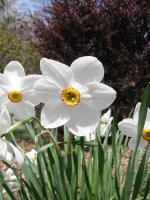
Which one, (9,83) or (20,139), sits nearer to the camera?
(9,83)

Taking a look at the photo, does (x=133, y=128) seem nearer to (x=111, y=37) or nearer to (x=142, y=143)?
(x=142, y=143)

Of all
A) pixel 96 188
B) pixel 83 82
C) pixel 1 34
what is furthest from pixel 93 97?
pixel 1 34

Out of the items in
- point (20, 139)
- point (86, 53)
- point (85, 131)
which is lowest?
point (20, 139)

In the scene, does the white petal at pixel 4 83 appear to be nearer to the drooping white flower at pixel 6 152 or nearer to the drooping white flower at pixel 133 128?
the drooping white flower at pixel 6 152

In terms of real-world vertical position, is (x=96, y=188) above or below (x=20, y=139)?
above

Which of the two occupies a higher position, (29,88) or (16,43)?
(29,88)

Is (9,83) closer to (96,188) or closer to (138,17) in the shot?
(96,188)

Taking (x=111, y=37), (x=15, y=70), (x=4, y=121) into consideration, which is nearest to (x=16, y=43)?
(x=111, y=37)
